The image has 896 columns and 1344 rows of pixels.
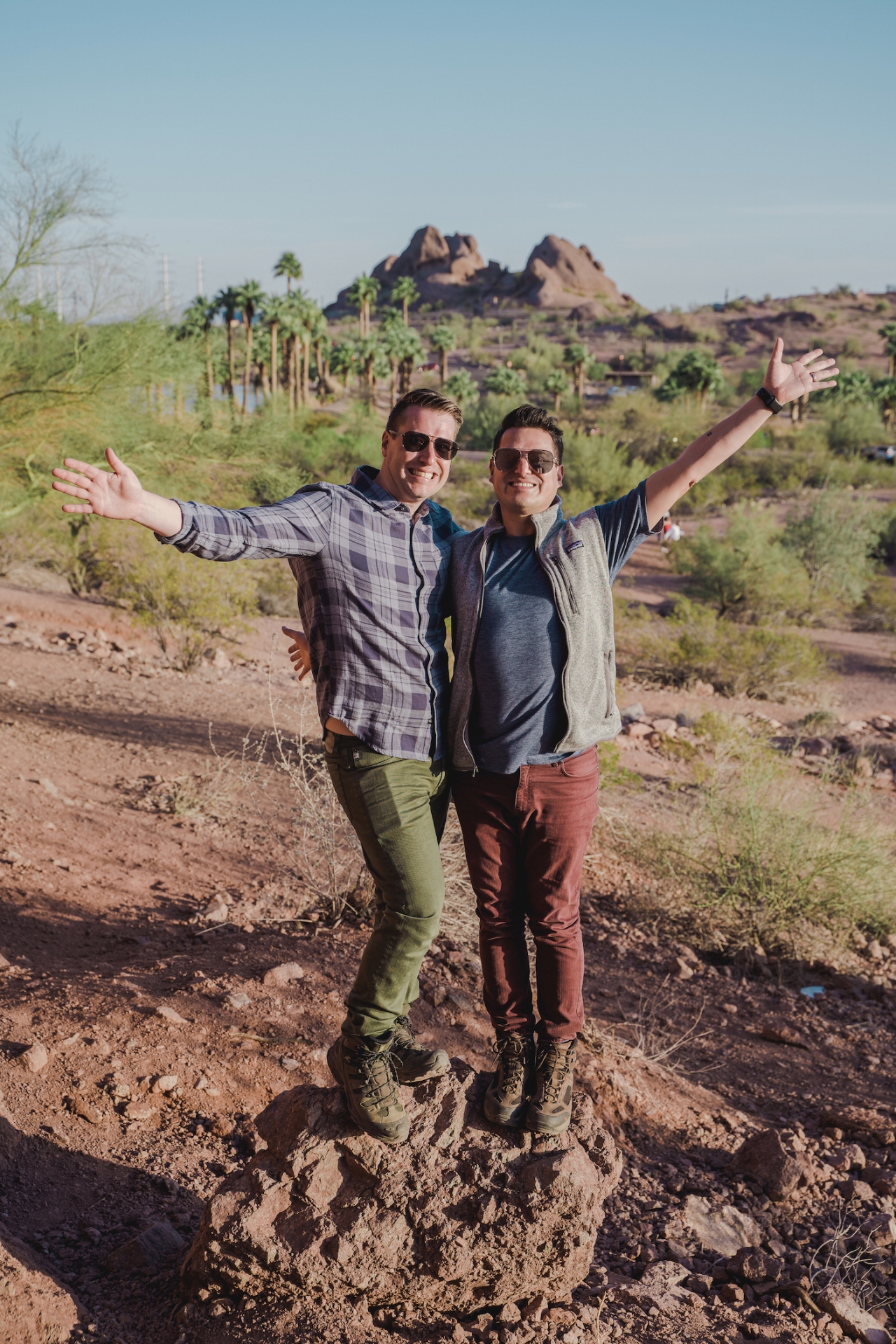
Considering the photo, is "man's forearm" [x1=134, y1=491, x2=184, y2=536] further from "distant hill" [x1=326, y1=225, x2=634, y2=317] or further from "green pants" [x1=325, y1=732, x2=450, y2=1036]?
"distant hill" [x1=326, y1=225, x2=634, y2=317]

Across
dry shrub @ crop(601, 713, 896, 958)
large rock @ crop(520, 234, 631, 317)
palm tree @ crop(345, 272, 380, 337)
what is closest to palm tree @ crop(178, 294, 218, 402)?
dry shrub @ crop(601, 713, 896, 958)

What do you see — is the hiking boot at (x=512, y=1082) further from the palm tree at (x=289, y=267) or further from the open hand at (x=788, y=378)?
the palm tree at (x=289, y=267)

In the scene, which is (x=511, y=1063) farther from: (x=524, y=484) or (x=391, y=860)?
(x=524, y=484)

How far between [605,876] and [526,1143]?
4563 mm

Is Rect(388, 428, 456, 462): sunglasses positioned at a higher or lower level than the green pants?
higher

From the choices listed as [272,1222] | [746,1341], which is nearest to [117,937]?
[272,1222]

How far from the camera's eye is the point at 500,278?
11944 cm

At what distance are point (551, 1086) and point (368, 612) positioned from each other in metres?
1.39

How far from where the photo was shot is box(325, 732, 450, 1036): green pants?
2686 millimetres

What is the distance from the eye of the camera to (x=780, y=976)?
21.2ft

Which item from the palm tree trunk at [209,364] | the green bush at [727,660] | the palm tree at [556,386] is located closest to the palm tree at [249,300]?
the palm tree at [556,386]

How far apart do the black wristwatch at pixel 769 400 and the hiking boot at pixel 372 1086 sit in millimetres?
2002

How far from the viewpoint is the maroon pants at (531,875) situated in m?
2.81

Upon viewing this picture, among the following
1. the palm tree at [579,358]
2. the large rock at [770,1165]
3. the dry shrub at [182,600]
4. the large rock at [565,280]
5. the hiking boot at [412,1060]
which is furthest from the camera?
the large rock at [565,280]
